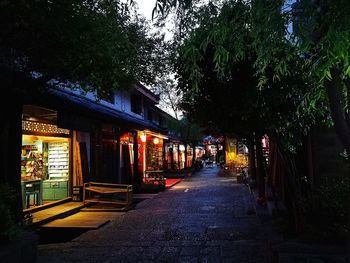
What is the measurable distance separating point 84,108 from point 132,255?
699 cm

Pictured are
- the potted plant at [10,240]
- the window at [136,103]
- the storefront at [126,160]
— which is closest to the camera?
the potted plant at [10,240]

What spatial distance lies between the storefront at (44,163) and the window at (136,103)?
10.4 m

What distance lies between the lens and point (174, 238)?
899cm

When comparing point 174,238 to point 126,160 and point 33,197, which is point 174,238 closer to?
point 33,197

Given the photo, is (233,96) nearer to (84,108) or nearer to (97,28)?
(97,28)

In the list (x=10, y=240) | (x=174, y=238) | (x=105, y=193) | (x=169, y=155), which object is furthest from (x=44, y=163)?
(x=169, y=155)

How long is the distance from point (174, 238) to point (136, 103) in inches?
695

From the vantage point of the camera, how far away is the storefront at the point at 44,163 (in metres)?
12.4

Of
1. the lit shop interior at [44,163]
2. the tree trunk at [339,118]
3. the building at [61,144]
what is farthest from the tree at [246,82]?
the lit shop interior at [44,163]

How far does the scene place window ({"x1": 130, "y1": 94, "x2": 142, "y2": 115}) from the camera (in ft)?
81.7

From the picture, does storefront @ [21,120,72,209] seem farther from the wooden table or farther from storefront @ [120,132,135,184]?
the wooden table

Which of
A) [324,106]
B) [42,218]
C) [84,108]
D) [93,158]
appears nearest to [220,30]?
[324,106]

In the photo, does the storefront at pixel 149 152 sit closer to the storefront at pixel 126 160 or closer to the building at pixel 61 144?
the building at pixel 61 144

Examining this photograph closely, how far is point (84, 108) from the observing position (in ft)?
43.6
